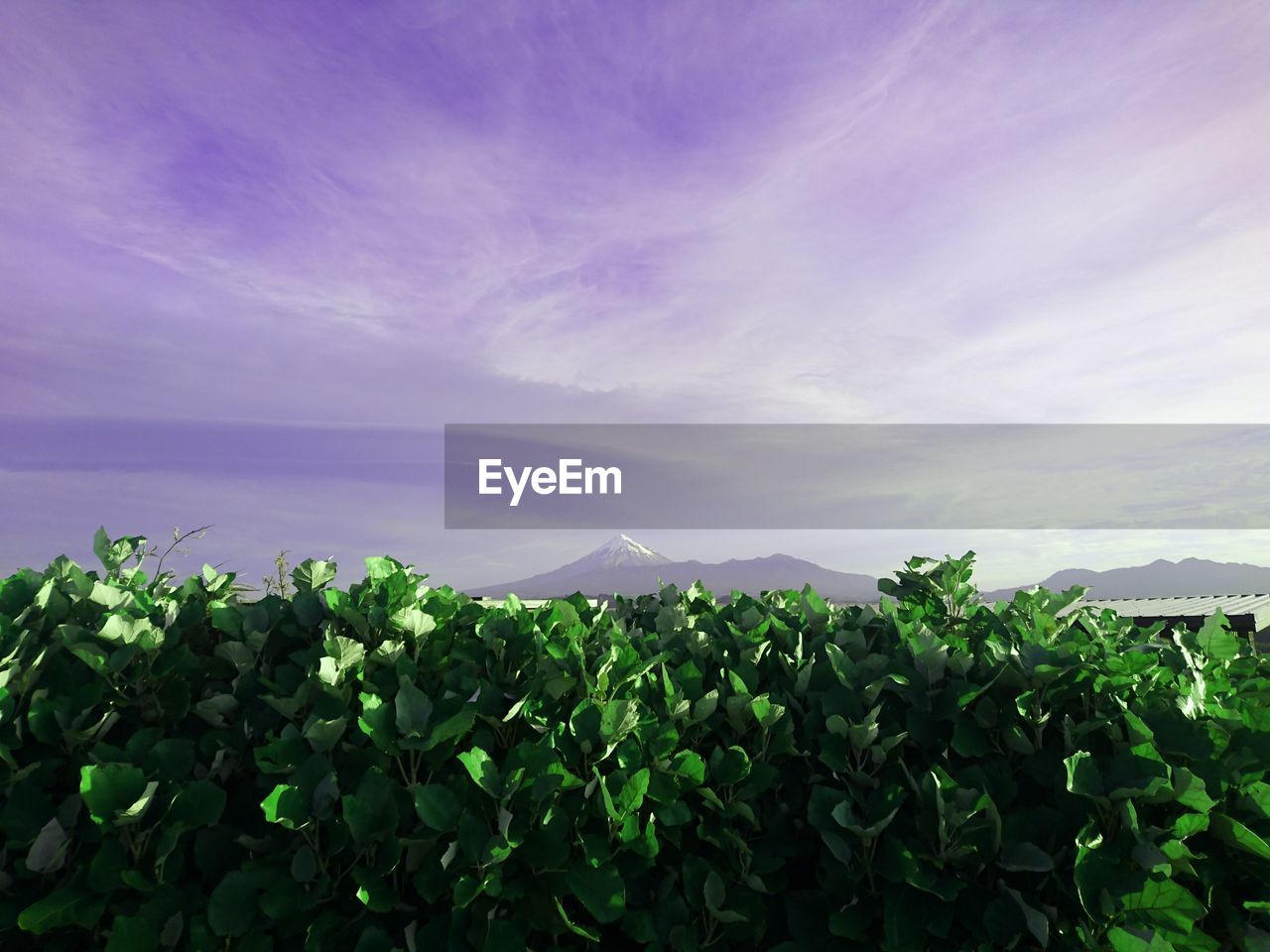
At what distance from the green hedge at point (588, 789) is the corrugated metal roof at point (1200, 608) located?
27.3 ft

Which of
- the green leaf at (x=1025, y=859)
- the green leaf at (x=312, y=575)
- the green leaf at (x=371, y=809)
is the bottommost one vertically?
the green leaf at (x=1025, y=859)

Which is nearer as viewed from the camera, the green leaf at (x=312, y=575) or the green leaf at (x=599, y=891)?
the green leaf at (x=599, y=891)

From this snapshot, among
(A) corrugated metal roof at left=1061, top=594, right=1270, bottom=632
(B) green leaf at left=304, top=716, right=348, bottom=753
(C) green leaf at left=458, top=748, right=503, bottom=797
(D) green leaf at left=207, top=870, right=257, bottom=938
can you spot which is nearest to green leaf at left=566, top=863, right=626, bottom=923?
(C) green leaf at left=458, top=748, right=503, bottom=797

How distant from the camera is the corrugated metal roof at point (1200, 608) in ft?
39.4

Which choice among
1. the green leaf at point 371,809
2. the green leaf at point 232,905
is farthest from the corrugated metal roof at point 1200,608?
the green leaf at point 232,905

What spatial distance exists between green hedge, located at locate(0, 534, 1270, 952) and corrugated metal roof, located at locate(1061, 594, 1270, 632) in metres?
8.32

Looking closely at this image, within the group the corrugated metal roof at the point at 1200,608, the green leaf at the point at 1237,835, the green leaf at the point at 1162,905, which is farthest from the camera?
the corrugated metal roof at the point at 1200,608

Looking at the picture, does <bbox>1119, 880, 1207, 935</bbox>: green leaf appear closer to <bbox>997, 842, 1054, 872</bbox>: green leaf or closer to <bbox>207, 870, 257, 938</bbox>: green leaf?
<bbox>997, 842, 1054, 872</bbox>: green leaf

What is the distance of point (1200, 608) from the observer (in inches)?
535

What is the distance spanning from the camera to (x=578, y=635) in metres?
3.30

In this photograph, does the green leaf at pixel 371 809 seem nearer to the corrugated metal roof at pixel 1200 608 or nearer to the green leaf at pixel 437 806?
the green leaf at pixel 437 806

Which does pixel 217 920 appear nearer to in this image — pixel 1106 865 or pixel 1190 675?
pixel 1106 865

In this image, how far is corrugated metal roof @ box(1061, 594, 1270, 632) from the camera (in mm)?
12023

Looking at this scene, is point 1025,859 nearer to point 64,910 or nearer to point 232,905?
point 232,905
